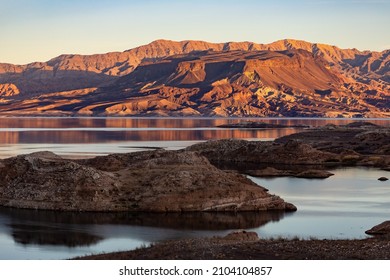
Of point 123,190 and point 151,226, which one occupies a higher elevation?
point 123,190

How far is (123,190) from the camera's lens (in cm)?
4472

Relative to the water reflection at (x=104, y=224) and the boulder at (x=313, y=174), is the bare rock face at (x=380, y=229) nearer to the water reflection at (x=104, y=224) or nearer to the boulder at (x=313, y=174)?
the water reflection at (x=104, y=224)

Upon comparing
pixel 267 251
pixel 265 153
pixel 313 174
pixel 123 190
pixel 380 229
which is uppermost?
pixel 267 251

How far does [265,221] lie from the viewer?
41000 millimetres

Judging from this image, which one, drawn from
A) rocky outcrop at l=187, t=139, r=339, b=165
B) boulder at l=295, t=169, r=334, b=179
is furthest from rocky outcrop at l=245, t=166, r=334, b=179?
rocky outcrop at l=187, t=139, r=339, b=165

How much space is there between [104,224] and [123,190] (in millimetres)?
5556

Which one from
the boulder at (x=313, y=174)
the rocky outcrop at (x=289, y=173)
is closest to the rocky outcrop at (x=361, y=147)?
the boulder at (x=313, y=174)

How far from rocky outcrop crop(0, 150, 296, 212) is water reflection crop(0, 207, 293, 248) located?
890mm

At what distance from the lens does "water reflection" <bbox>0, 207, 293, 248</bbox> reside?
117 feet

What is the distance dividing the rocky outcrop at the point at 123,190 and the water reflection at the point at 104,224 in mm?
890

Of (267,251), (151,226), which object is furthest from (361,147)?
(267,251)

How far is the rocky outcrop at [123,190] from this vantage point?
43250mm

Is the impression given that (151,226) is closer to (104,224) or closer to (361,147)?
(104,224)

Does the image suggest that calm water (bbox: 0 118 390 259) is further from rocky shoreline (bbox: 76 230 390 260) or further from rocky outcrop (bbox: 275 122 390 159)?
rocky outcrop (bbox: 275 122 390 159)
